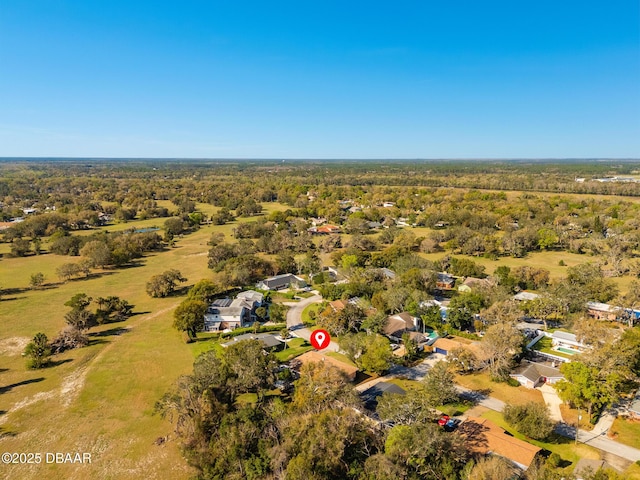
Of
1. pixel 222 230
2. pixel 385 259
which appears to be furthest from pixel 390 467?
pixel 222 230

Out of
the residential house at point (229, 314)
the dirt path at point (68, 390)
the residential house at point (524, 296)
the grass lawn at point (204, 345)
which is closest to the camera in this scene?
the dirt path at point (68, 390)

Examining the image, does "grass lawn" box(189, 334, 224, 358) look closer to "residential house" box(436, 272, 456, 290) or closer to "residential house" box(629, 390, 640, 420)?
"residential house" box(436, 272, 456, 290)

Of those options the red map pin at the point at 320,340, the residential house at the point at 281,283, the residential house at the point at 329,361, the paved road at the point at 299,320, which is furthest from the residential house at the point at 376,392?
the residential house at the point at 281,283

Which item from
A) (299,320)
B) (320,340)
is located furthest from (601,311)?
(299,320)

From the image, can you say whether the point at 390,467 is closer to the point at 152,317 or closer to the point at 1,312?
the point at 152,317

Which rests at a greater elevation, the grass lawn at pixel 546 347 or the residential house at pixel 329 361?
the residential house at pixel 329 361

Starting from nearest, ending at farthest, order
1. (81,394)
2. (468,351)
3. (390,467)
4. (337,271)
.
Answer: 1. (390,467)
2. (81,394)
3. (468,351)
4. (337,271)

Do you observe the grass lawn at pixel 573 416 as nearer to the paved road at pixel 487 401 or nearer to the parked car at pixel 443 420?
the paved road at pixel 487 401
